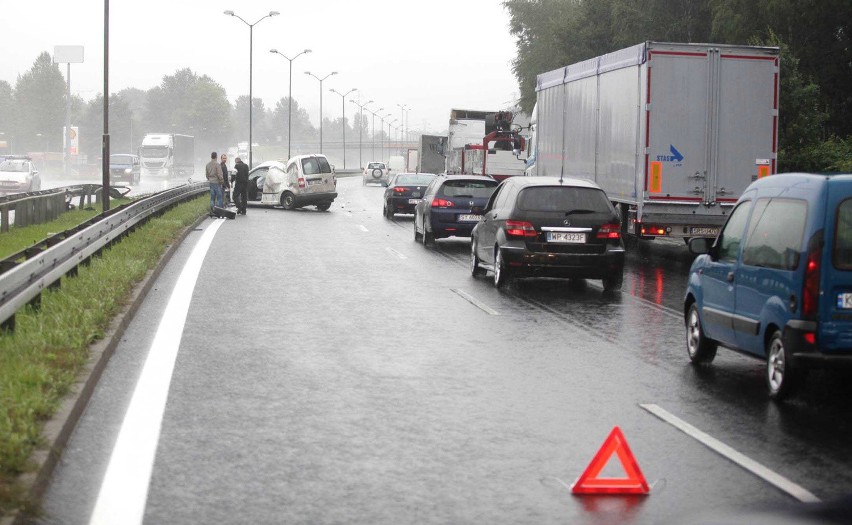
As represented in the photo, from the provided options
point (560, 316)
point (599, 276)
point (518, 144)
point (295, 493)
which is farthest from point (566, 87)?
point (295, 493)

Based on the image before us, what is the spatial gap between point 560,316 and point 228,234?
1411 cm

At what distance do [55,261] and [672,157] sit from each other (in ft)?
36.3

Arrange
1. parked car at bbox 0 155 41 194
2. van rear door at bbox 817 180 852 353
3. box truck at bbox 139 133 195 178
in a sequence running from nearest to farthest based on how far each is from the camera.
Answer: van rear door at bbox 817 180 852 353 < parked car at bbox 0 155 41 194 < box truck at bbox 139 133 195 178

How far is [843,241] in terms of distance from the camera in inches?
322

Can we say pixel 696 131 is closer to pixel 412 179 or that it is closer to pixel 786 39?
pixel 412 179

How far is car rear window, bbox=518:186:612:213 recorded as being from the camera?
1622cm

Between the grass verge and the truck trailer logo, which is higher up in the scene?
the truck trailer logo

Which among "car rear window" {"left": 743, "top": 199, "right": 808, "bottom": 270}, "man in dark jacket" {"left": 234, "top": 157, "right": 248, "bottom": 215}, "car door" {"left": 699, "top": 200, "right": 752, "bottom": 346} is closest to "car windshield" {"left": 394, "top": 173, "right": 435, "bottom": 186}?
"man in dark jacket" {"left": 234, "top": 157, "right": 248, "bottom": 215}

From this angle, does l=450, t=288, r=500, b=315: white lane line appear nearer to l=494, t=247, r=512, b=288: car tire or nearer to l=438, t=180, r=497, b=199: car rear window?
l=494, t=247, r=512, b=288: car tire

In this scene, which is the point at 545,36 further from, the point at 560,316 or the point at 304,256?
the point at 560,316

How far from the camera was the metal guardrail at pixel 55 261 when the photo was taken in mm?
9430

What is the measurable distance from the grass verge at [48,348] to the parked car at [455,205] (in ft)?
25.3

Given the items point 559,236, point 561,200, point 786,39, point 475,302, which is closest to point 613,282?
point 559,236

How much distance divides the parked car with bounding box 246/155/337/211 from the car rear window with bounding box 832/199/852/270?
30.9 m
